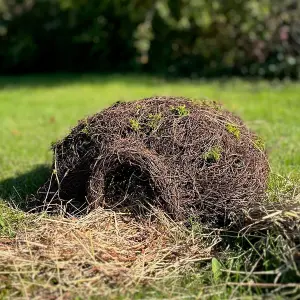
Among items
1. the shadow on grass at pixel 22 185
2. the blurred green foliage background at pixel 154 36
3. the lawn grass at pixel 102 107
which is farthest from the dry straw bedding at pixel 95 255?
the blurred green foliage background at pixel 154 36

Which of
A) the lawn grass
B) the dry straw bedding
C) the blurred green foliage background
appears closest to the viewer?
the dry straw bedding

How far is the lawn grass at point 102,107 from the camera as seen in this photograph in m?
3.57

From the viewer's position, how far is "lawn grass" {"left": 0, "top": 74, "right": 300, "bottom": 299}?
140 inches

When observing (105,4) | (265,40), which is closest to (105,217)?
(265,40)

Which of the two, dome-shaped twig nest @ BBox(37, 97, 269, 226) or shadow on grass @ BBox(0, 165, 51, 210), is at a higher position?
dome-shaped twig nest @ BBox(37, 97, 269, 226)

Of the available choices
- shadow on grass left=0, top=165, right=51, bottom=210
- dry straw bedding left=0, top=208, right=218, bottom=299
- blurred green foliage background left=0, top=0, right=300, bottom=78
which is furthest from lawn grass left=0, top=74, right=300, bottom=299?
blurred green foliage background left=0, top=0, right=300, bottom=78

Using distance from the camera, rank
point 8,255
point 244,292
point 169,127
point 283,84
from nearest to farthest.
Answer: point 244,292
point 8,255
point 169,127
point 283,84

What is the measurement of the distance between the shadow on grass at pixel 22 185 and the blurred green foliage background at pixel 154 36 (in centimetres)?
904

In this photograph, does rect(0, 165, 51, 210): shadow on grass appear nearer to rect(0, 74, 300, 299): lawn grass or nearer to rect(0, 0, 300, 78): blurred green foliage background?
rect(0, 74, 300, 299): lawn grass

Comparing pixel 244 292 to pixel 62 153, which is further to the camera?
pixel 62 153

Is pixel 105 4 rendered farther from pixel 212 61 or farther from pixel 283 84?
pixel 283 84

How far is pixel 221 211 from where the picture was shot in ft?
13.4

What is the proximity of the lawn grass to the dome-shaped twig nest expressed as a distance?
1.21 ft

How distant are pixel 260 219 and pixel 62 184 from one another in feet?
5.50
